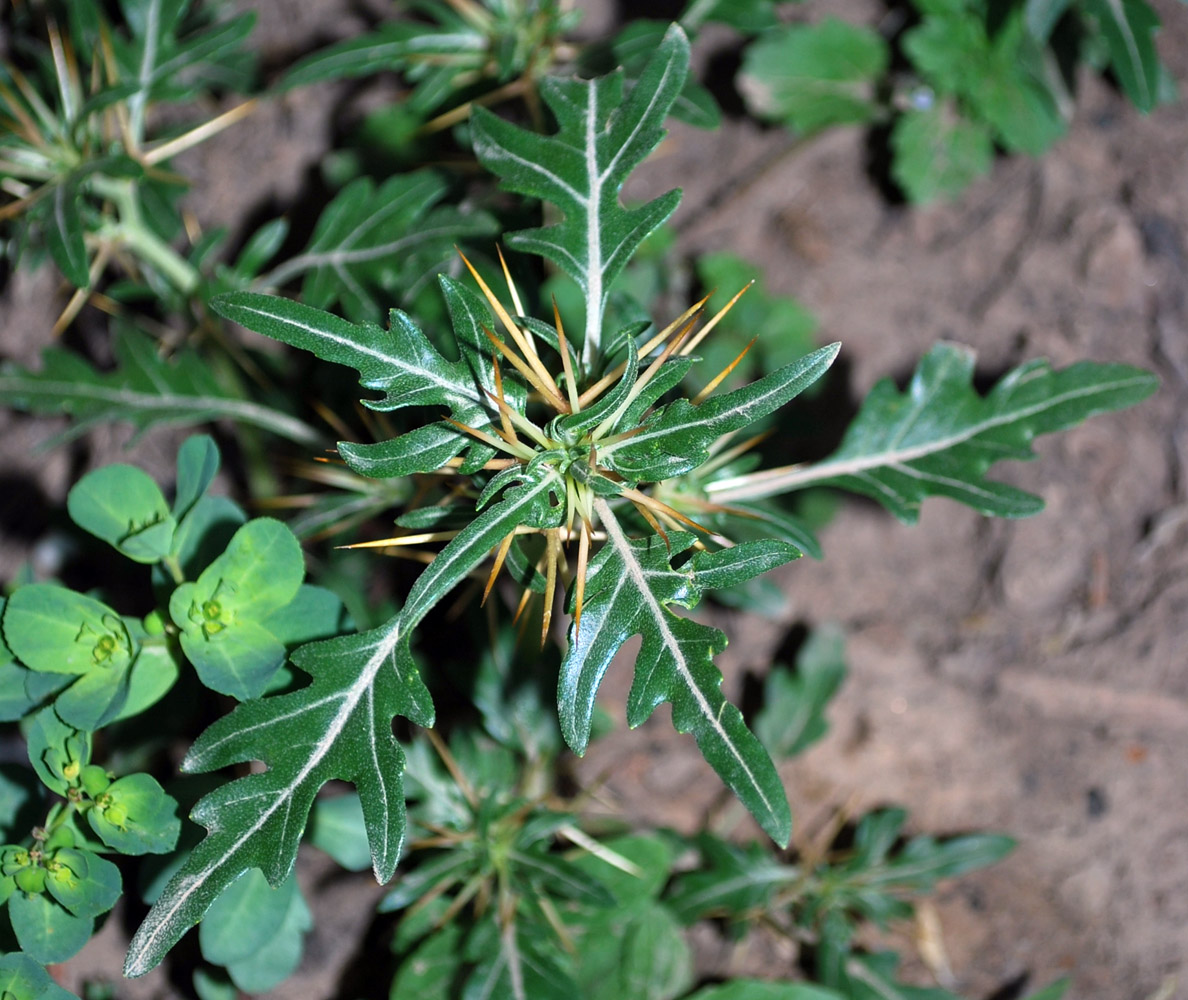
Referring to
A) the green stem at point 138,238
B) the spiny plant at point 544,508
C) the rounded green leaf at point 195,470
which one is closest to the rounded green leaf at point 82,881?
the spiny plant at point 544,508

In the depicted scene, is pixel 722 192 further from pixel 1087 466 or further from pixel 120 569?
pixel 120 569

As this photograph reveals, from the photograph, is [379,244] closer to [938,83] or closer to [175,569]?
[175,569]

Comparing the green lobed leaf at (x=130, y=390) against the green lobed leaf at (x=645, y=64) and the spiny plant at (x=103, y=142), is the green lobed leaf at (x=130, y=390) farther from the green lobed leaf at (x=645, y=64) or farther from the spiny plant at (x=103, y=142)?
the green lobed leaf at (x=645, y=64)

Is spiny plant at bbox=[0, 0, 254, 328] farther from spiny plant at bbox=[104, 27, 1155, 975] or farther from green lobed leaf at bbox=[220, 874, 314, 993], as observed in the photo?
green lobed leaf at bbox=[220, 874, 314, 993]

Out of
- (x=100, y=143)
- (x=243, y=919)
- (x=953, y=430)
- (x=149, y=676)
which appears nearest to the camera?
(x=149, y=676)

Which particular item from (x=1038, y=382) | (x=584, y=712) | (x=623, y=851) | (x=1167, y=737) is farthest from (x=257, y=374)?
(x=1167, y=737)

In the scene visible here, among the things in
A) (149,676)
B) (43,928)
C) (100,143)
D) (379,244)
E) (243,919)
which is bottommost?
(243,919)

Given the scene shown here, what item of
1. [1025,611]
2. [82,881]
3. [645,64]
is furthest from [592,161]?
[1025,611]
